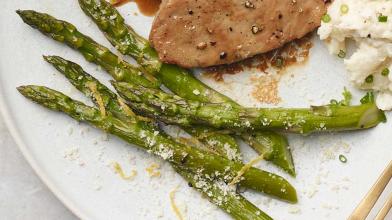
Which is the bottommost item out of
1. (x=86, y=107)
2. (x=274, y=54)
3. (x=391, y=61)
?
(x=86, y=107)

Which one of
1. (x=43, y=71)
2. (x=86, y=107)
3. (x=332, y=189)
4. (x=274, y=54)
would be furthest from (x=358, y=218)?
(x=43, y=71)

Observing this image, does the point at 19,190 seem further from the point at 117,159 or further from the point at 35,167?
the point at 117,159

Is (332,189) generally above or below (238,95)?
below

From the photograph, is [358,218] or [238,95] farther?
[238,95]

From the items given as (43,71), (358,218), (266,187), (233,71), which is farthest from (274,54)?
(43,71)

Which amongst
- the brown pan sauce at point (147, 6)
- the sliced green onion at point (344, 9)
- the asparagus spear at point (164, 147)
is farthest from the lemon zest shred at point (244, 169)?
the brown pan sauce at point (147, 6)

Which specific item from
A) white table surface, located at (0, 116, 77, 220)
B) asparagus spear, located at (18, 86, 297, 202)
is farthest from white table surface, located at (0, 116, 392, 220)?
asparagus spear, located at (18, 86, 297, 202)

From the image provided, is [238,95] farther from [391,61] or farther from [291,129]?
[391,61]
